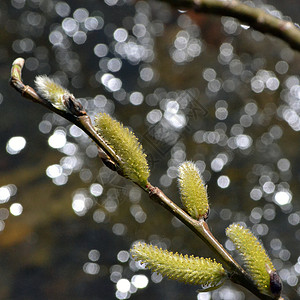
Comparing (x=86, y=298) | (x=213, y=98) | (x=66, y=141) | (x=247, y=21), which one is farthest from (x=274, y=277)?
(x=213, y=98)

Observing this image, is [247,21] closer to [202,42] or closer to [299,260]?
[299,260]

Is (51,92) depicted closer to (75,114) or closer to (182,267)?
(75,114)

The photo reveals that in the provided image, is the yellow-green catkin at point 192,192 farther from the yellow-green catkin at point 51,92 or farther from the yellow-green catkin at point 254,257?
the yellow-green catkin at point 51,92

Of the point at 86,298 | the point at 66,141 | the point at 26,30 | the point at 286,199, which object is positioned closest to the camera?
the point at 86,298

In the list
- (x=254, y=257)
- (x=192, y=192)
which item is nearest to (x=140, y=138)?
(x=192, y=192)

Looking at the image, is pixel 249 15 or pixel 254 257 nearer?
→ pixel 254 257
